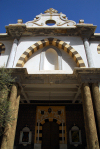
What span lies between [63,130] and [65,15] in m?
9.26

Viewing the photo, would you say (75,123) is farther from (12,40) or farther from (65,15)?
(65,15)

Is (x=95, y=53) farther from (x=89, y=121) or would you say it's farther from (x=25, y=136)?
(x=25, y=136)

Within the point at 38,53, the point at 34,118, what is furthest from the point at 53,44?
the point at 34,118

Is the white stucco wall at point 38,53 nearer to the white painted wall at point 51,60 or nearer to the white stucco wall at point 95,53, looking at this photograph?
the white painted wall at point 51,60

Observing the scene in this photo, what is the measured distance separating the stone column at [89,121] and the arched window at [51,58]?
2516 millimetres

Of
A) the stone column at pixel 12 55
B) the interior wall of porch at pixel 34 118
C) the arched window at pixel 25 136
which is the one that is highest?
the stone column at pixel 12 55

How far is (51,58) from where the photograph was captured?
8.79 meters

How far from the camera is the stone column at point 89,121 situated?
5305 mm

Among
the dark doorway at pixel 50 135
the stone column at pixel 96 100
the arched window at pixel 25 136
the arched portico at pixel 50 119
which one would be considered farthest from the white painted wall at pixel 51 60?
the arched window at pixel 25 136

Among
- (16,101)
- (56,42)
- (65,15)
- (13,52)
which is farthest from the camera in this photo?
(65,15)

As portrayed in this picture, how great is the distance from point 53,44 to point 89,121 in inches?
219

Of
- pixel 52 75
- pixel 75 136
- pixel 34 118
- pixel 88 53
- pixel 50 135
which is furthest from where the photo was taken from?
pixel 34 118

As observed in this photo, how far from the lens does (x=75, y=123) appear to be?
971 centimetres

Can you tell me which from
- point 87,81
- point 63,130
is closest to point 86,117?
point 87,81
